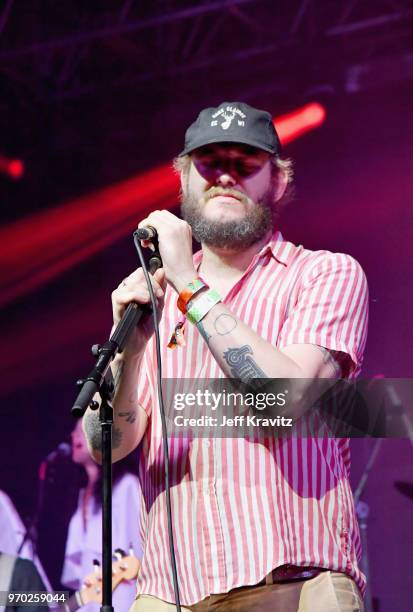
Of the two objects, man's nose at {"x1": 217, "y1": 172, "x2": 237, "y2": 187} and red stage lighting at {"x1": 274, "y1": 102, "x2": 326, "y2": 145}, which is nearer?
man's nose at {"x1": 217, "y1": 172, "x2": 237, "y2": 187}

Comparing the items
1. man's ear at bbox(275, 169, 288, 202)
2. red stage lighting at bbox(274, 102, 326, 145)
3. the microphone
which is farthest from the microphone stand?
red stage lighting at bbox(274, 102, 326, 145)

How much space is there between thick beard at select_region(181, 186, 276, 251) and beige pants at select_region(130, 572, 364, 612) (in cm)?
88

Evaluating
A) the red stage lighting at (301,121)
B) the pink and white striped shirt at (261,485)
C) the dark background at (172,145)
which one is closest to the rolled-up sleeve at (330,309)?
the pink and white striped shirt at (261,485)

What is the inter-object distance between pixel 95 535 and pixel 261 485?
267 centimetres

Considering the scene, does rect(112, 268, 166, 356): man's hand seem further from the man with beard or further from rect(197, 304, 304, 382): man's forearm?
rect(197, 304, 304, 382): man's forearm

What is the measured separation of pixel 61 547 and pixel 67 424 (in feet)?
2.05

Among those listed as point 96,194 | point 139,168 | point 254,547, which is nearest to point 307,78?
point 139,168

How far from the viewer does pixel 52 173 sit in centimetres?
476

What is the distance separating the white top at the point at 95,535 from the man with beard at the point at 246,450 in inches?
90.7

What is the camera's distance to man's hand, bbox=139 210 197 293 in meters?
1.88

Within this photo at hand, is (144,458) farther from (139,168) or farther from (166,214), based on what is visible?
(139,168)

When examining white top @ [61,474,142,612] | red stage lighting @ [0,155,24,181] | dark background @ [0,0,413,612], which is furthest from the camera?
red stage lighting @ [0,155,24,181]

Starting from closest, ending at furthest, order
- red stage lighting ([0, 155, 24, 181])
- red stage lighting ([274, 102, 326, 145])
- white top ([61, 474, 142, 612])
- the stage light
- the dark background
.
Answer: the dark background
red stage lighting ([274, 102, 326, 145])
white top ([61, 474, 142, 612])
the stage light
red stage lighting ([0, 155, 24, 181])

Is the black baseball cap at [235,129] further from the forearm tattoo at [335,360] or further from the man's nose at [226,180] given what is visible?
the forearm tattoo at [335,360]
